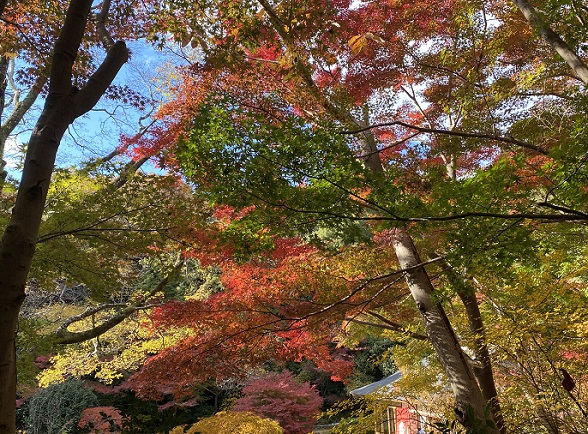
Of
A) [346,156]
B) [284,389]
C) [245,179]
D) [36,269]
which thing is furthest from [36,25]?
[284,389]

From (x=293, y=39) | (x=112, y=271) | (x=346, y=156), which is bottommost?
(x=346, y=156)

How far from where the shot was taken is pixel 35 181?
2330mm

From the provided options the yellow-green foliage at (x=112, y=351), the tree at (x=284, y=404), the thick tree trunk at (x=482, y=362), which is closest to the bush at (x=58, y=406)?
the yellow-green foliage at (x=112, y=351)

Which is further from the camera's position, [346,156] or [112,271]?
[112,271]

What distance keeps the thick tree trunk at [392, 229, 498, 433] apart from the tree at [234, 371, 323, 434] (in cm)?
537

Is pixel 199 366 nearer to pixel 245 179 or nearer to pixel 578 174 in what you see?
pixel 245 179

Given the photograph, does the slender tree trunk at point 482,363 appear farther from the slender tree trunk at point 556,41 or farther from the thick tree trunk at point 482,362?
the slender tree trunk at point 556,41

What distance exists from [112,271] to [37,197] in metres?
2.73

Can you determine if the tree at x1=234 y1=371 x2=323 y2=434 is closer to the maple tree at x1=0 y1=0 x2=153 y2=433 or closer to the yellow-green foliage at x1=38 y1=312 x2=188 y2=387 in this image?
the yellow-green foliage at x1=38 y1=312 x2=188 y2=387

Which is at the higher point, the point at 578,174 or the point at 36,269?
the point at 36,269

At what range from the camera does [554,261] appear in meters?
4.95

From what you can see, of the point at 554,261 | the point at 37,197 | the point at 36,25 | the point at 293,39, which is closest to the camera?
the point at 37,197

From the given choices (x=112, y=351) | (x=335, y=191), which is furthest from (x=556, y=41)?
(x=112, y=351)

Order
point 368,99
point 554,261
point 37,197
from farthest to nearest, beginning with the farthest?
1. point 368,99
2. point 554,261
3. point 37,197
